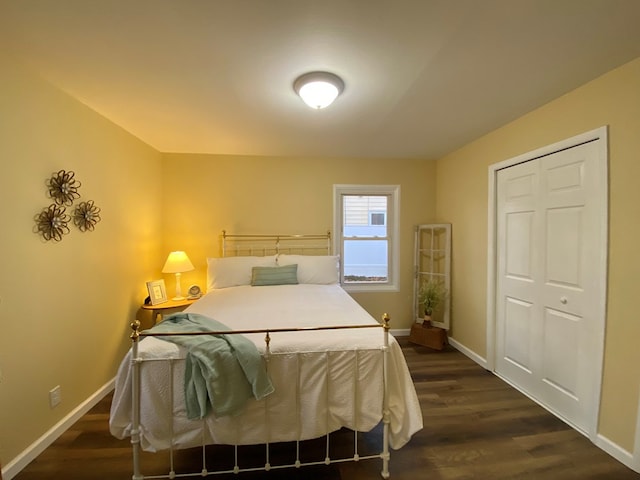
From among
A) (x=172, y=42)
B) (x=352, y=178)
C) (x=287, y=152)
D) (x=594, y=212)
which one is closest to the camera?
(x=172, y=42)

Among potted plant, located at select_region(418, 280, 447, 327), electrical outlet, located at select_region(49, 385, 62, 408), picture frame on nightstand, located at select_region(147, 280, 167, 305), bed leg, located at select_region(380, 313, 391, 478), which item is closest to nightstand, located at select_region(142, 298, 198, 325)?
picture frame on nightstand, located at select_region(147, 280, 167, 305)

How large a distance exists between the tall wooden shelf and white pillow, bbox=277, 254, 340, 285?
126 centimetres

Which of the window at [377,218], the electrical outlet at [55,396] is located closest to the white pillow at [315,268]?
the window at [377,218]

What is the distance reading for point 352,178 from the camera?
3.83m

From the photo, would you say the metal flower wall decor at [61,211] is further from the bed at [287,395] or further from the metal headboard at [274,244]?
the metal headboard at [274,244]

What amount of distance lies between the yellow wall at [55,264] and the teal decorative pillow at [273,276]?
50.8 inches

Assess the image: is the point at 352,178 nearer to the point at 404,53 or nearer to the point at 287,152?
the point at 287,152

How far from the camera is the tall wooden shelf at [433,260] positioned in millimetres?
3572

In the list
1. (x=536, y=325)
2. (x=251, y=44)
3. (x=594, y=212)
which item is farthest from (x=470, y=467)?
(x=251, y=44)

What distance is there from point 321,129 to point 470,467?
9.49 ft

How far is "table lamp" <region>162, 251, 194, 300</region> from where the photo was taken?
10.5 ft

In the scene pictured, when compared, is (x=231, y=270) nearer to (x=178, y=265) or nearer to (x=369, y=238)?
(x=178, y=265)

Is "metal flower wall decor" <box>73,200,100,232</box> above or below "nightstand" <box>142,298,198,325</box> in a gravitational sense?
above

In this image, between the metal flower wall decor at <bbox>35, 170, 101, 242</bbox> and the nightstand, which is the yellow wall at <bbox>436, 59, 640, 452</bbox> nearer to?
the nightstand
